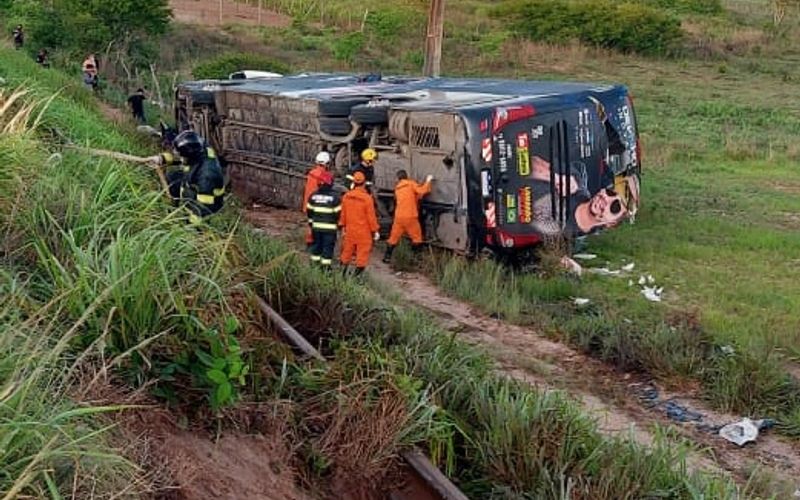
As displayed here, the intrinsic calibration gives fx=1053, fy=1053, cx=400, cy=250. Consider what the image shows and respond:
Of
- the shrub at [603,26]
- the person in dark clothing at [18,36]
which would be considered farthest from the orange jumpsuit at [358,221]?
the shrub at [603,26]

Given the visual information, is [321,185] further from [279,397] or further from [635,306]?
[279,397]

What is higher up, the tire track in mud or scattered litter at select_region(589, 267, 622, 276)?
the tire track in mud

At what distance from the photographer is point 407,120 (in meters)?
12.1

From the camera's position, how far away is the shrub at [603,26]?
4419cm

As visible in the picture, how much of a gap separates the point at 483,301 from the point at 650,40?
36.0m

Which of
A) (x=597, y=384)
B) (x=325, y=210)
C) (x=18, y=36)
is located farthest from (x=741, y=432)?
(x=18, y=36)

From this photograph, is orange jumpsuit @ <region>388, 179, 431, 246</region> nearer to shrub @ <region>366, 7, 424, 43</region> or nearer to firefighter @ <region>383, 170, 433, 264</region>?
firefighter @ <region>383, 170, 433, 264</region>

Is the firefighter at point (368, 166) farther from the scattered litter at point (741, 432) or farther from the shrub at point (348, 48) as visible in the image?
the shrub at point (348, 48)

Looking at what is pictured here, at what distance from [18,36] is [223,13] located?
1766 cm

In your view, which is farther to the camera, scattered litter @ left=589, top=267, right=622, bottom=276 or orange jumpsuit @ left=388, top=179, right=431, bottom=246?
scattered litter @ left=589, top=267, right=622, bottom=276

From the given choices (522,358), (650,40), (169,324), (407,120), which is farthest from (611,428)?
(650,40)

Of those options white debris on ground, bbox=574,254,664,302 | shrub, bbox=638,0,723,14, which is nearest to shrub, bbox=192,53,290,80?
white debris on ground, bbox=574,254,664,302

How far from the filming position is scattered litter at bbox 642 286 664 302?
11148 millimetres

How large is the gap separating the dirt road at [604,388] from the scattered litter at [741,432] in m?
0.05
